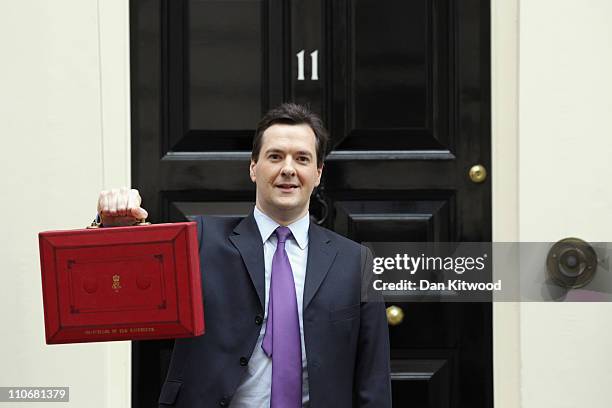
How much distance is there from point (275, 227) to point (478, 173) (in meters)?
1.30

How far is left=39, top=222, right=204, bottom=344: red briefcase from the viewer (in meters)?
3.58

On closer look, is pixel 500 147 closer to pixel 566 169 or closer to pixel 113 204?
pixel 566 169

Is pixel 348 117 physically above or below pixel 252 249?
above

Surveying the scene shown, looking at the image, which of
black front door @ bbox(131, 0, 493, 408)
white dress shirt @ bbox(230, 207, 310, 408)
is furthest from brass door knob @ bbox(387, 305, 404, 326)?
white dress shirt @ bbox(230, 207, 310, 408)

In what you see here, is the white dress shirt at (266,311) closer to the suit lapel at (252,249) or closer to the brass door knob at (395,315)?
the suit lapel at (252,249)

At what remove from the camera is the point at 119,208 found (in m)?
3.60

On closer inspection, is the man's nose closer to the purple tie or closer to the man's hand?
the purple tie

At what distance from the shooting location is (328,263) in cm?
392

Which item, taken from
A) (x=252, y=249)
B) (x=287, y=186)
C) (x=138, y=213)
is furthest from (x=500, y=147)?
(x=138, y=213)

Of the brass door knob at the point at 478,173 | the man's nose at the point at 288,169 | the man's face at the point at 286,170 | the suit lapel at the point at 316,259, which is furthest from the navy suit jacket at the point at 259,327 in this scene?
the brass door knob at the point at 478,173

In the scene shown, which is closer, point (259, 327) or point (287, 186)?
point (259, 327)

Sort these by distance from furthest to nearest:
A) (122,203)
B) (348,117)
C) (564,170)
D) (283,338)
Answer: (348,117) → (564,170) → (283,338) → (122,203)

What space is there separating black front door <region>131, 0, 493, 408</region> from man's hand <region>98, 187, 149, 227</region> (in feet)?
4.38

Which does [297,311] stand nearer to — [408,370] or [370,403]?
[370,403]
